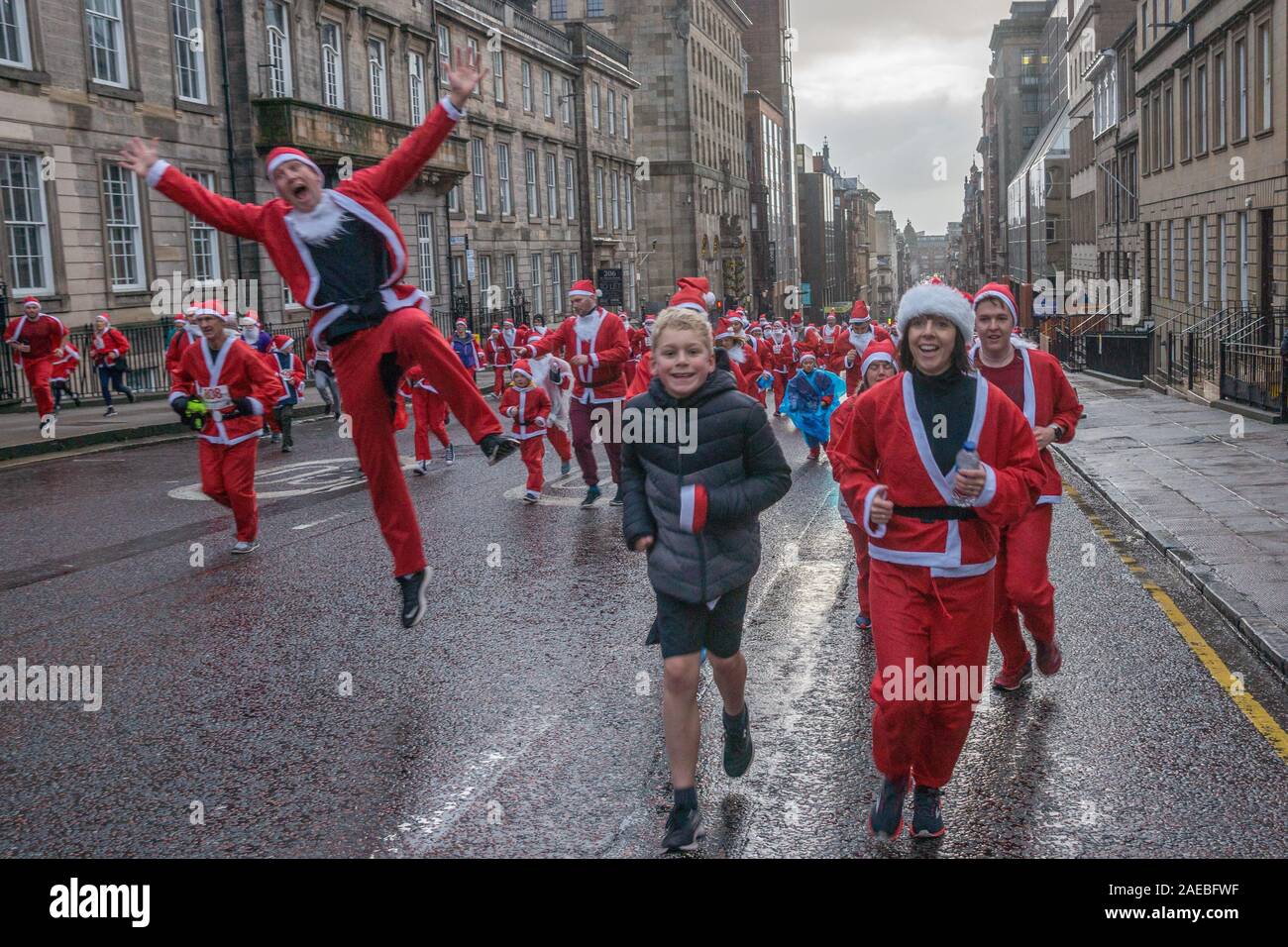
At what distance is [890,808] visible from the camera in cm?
466

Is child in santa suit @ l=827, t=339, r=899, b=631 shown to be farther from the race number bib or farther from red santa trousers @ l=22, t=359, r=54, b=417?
red santa trousers @ l=22, t=359, r=54, b=417

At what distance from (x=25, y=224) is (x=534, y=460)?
16643mm

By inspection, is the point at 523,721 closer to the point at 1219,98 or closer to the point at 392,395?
the point at 392,395

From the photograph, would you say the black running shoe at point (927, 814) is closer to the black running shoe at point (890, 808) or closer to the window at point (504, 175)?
the black running shoe at point (890, 808)

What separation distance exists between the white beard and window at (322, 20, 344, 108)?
3222 cm

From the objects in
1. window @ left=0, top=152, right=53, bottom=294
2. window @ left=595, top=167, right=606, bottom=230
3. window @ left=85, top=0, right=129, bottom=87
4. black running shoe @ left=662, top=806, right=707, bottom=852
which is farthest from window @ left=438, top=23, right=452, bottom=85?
black running shoe @ left=662, top=806, right=707, bottom=852

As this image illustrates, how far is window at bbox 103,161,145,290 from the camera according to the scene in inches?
1085

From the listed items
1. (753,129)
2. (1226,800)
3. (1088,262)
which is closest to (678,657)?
(1226,800)

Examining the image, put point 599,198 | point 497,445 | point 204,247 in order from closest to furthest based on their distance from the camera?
1. point 497,445
2. point 204,247
3. point 599,198

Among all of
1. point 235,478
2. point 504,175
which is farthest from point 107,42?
point 504,175

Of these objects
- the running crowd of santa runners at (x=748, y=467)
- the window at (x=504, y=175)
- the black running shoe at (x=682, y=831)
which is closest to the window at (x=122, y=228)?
the running crowd of santa runners at (x=748, y=467)

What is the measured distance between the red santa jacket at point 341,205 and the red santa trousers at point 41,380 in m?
15.4

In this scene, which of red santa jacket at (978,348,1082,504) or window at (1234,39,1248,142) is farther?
window at (1234,39,1248,142)

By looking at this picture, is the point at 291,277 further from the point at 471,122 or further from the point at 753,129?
the point at 753,129
